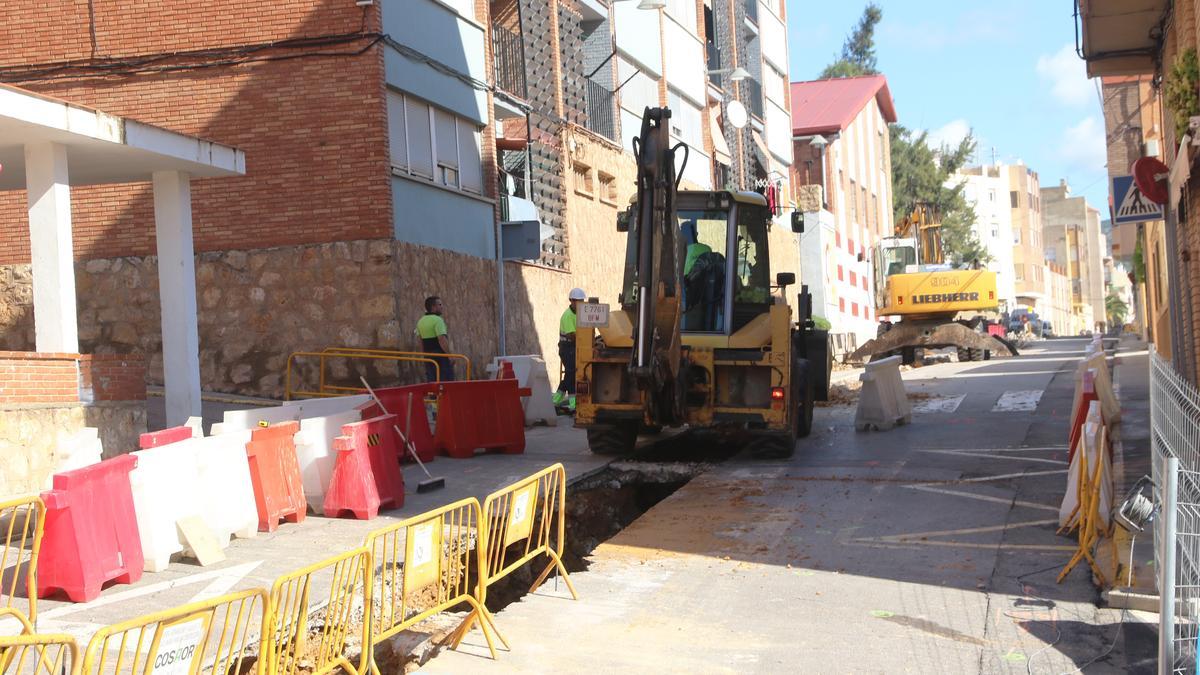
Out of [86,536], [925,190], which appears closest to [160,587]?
[86,536]

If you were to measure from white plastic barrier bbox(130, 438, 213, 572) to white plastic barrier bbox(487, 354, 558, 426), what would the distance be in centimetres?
993

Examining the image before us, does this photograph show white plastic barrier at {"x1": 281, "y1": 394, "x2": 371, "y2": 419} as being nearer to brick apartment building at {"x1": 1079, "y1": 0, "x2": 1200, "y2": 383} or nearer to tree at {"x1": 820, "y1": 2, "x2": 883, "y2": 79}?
brick apartment building at {"x1": 1079, "y1": 0, "x2": 1200, "y2": 383}

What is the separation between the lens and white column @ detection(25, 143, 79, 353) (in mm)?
12781

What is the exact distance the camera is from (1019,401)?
63.1 feet

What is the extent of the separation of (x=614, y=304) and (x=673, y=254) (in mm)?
15490

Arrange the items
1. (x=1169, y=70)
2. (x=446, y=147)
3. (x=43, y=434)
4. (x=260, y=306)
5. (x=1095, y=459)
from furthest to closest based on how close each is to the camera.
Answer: (x=446, y=147)
(x=260, y=306)
(x=1169, y=70)
(x=43, y=434)
(x=1095, y=459)

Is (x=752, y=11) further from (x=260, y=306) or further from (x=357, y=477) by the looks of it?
(x=357, y=477)

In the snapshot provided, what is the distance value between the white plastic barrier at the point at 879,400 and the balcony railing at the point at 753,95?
84.7 ft

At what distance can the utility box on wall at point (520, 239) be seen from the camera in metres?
21.6

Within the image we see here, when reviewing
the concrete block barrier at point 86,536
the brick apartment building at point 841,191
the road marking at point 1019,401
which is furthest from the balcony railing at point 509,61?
the brick apartment building at point 841,191

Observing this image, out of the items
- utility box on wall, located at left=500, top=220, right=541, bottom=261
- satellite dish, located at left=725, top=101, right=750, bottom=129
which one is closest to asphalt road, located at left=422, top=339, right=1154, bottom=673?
utility box on wall, located at left=500, top=220, right=541, bottom=261

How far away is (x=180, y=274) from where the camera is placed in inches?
584

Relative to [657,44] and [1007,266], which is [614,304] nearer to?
[657,44]

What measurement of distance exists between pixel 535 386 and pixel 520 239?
4.15 metres
